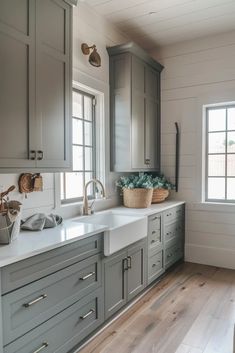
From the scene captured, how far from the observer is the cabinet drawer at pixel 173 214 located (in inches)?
129

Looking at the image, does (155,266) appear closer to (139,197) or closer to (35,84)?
(139,197)

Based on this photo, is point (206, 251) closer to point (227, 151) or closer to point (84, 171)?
point (227, 151)

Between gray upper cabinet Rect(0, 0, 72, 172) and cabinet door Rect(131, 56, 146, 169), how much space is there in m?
1.20

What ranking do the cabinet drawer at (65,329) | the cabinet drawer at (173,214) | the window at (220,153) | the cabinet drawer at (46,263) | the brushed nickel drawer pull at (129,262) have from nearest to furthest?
1. the cabinet drawer at (46,263)
2. the cabinet drawer at (65,329)
3. the brushed nickel drawer pull at (129,262)
4. the cabinet drawer at (173,214)
5. the window at (220,153)

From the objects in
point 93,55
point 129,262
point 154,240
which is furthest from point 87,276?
point 93,55

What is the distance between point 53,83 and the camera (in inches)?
78.4

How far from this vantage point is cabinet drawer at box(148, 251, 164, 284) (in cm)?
292

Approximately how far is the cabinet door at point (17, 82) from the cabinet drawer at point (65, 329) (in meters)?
0.96

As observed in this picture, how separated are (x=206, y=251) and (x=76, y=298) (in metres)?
2.31

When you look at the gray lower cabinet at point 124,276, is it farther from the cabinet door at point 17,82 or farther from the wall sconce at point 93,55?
the wall sconce at point 93,55

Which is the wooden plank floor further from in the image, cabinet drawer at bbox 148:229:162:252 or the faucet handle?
the faucet handle

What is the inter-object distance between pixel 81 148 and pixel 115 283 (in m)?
1.39

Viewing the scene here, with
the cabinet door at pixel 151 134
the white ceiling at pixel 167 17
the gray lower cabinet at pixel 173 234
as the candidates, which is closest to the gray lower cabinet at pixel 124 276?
the gray lower cabinet at pixel 173 234

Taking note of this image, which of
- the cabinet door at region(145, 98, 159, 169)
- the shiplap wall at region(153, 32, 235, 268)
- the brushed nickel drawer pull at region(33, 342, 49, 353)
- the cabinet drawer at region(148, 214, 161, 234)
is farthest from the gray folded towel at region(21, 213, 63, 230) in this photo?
the shiplap wall at region(153, 32, 235, 268)
